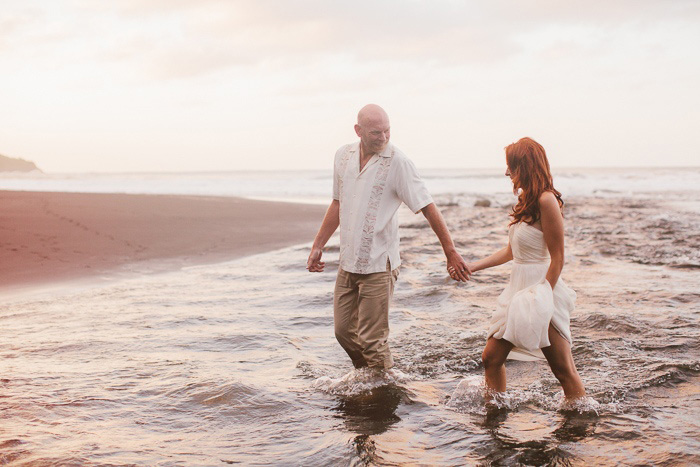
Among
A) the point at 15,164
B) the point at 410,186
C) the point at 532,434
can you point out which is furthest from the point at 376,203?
the point at 15,164

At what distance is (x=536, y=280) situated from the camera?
4195 mm

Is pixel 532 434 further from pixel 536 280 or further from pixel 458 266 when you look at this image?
pixel 458 266

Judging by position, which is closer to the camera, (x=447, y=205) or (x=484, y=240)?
(x=484, y=240)

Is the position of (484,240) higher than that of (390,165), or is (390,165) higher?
(390,165)

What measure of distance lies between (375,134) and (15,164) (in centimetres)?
13779

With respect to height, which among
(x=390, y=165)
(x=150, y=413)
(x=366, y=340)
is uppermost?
(x=390, y=165)

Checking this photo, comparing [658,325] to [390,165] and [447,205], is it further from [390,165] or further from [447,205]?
[447,205]

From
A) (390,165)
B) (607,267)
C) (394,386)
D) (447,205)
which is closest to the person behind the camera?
(390,165)

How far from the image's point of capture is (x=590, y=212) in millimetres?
21109

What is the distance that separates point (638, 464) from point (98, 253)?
404 inches

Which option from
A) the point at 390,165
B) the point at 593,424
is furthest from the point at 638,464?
the point at 390,165

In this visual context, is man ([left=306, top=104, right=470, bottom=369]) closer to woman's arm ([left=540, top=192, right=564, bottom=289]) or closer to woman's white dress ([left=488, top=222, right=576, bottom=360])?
woman's white dress ([left=488, top=222, right=576, bottom=360])

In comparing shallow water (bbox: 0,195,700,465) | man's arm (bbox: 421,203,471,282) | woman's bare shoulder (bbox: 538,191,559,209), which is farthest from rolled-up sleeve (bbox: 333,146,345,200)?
woman's bare shoulder (bbox: 538,191,559,209)

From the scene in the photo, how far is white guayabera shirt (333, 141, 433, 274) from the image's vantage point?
4.65 metres
